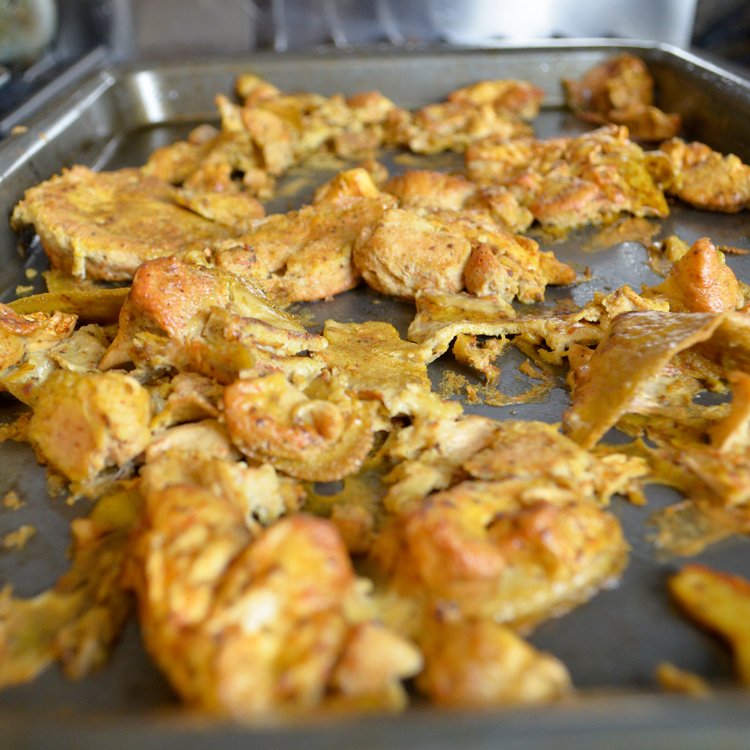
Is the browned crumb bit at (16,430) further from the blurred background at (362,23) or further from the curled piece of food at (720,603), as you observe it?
the blurred background at (362,23)

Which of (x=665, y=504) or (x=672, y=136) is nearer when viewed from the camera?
(x=665, y=504)

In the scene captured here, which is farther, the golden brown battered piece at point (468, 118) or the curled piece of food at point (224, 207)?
the golden brown battered piece at point (468, 118)

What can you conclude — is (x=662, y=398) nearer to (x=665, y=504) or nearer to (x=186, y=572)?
(x=665, y=504)

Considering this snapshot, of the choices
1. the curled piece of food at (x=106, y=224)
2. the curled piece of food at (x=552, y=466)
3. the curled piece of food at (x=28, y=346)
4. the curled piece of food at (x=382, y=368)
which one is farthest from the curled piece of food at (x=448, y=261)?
the curled piece of food at (x=28, y=346)

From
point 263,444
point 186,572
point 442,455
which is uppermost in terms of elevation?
point 186,572

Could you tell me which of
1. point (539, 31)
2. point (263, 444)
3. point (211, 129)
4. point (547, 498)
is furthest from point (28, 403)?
point (539, 31)

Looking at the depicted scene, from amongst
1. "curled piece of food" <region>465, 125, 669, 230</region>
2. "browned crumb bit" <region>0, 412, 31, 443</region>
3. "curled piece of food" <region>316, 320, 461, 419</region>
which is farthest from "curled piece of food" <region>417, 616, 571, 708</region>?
"curled piece of food" <region>465, 125, 669, 230</region>
